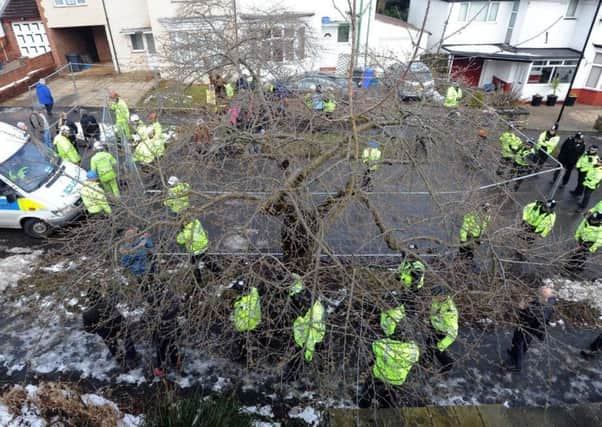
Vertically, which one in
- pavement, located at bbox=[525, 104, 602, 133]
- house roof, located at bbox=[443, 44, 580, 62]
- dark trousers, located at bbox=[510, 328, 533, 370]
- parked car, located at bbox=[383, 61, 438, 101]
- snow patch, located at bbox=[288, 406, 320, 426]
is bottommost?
pavement, located at bbox=[525, 104, 602, 133]

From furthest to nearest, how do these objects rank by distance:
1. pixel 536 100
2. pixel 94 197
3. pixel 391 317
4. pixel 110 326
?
pixel 536 100 < pixel 94 197 < pixel 110 326 < pixel 391 317

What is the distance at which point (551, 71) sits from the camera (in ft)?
58.3

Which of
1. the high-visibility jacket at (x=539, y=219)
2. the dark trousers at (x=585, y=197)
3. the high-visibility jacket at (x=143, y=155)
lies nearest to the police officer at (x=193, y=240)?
the high-visibility jacket at (x=143, y=155)

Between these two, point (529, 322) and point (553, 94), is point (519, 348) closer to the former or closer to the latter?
point (529, 322)

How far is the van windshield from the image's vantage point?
818 centimetres

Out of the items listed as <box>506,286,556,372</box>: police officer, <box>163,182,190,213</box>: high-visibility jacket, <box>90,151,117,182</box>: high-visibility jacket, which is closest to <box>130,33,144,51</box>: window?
<box>90,151,117,182</box>: high-visibility jacket

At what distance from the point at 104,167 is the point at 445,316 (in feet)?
24.1

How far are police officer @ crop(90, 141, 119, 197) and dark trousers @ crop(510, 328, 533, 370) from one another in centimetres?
773

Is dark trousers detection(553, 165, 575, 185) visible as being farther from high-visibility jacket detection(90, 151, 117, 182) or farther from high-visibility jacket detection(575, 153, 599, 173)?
high-visibility jacket detection(90, 151, 117, 182)

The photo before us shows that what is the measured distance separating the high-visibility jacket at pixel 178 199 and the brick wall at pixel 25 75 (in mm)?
15883

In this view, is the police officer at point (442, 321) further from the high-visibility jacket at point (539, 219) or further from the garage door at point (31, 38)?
the garage door at point (31, 38)

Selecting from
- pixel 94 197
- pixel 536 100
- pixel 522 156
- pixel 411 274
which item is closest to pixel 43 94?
pixel 94 197

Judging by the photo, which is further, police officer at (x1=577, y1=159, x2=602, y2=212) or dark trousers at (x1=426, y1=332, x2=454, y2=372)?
police officer at (x1=577, y1=159, x2=602, y2=212)

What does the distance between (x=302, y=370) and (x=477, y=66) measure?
60.2 feet
